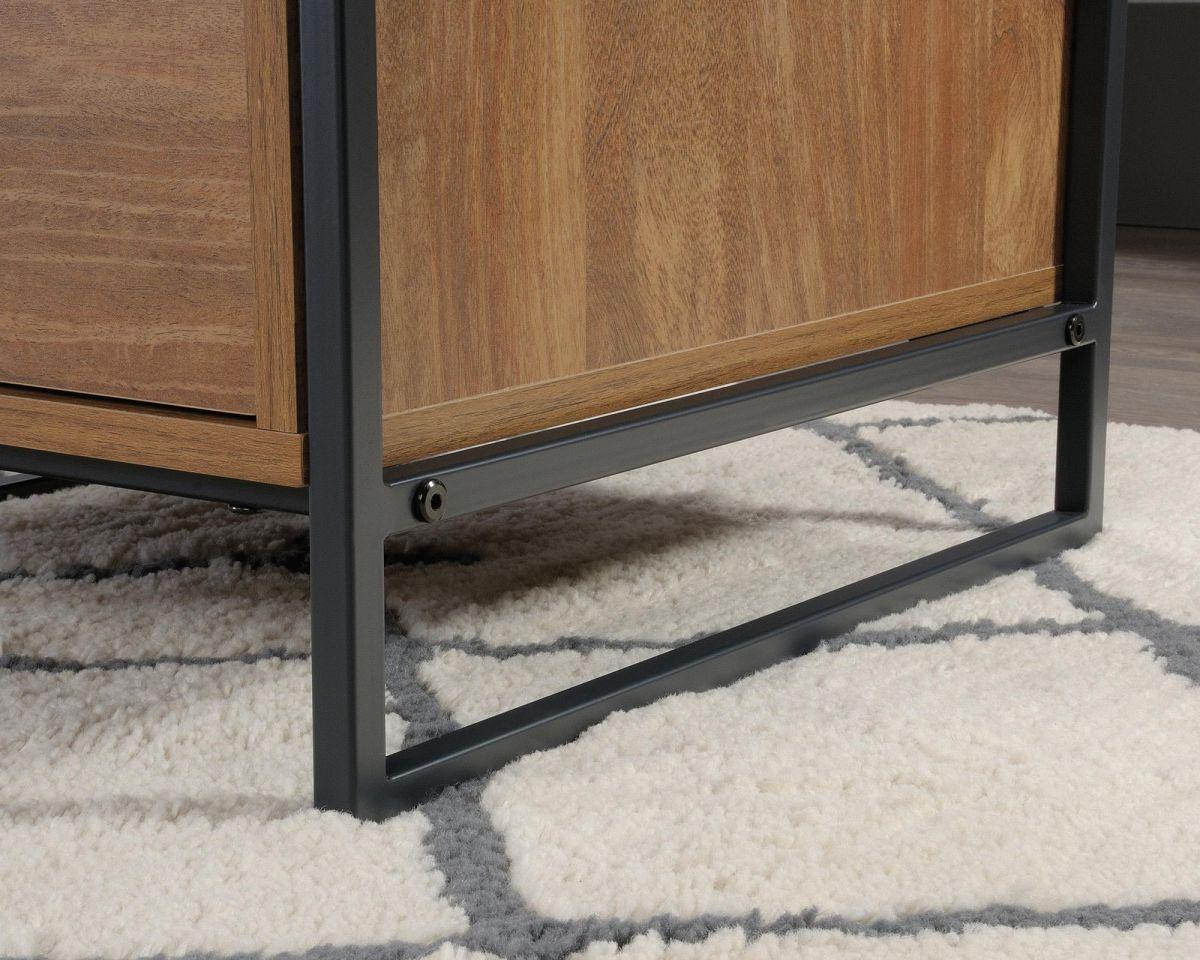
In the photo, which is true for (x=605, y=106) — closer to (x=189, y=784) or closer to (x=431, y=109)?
(x=431, y=109)

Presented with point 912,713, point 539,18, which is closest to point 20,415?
point 539,18

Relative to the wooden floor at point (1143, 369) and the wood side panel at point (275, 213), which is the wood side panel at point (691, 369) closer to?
the wood side panel at point (275, 213)

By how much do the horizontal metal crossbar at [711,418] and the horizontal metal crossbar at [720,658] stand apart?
11cm

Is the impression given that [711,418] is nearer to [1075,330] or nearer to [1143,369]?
→ [1075,330]

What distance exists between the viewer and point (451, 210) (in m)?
0.72

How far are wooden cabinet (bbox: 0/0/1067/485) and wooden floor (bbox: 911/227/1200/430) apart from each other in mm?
914

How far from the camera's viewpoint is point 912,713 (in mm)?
830

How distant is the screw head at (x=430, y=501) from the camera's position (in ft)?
2.31

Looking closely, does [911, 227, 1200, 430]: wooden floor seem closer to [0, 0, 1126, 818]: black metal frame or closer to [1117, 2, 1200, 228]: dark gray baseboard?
[0, 0, 1126, 818]: black metal frame

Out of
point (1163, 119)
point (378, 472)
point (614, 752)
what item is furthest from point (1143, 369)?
point (1163, 119)

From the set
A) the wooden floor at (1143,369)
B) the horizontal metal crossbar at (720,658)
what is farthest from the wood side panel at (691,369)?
the wooden floor at (1143,369)

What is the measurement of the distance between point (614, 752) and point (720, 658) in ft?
0.41

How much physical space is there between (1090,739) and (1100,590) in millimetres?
282

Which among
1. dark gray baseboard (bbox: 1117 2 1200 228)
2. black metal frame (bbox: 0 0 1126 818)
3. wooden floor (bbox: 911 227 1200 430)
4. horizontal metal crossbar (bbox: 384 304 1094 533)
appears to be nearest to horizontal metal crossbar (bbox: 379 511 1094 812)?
black metal frame (bbox: 0 0 1126 818)
